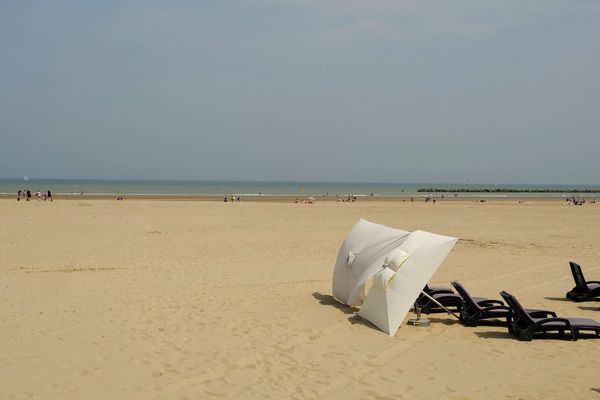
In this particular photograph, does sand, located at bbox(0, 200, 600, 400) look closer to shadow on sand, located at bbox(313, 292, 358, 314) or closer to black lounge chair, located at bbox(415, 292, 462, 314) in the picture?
shadow on sand, located at bbox(313, 292, 358, 314)

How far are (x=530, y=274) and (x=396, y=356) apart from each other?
8.17 m

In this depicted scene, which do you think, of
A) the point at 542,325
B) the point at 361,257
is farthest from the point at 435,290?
the point at 542,325

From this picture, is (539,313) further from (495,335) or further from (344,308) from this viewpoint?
(344,308)

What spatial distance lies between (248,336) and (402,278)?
2.42 metres

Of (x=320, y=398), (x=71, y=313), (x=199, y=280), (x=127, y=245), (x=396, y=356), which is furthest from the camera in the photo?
(x=127, y=245)

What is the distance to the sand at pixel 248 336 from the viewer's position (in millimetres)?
6516

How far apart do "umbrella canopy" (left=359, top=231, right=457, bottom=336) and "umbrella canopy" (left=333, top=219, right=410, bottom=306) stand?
55cm

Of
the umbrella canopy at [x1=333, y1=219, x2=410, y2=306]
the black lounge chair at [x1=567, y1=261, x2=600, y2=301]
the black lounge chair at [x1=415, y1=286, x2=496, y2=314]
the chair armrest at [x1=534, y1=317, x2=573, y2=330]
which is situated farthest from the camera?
the black lounge chair at [x1=567, y1=261, x2=600, y2=301]

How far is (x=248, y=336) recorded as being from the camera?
842cm

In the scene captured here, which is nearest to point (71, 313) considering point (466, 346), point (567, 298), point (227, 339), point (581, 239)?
point (227, 339)

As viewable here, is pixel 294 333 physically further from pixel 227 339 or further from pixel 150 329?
pixel 150 329

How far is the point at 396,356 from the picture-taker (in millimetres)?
7602

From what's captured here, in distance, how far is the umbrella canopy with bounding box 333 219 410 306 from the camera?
9633 millimetres

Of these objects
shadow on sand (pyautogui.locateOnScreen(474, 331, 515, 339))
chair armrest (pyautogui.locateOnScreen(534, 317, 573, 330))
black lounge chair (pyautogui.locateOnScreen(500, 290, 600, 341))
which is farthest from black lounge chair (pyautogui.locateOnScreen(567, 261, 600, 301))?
shadow on sand (pyautogui.locateOnScreen(474, 331, 515, 339))
